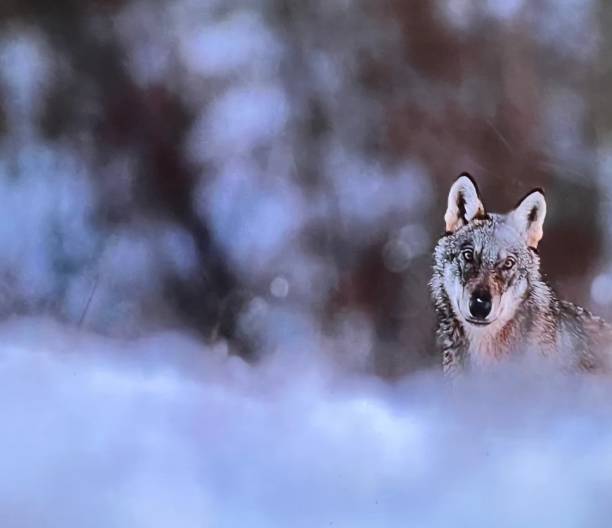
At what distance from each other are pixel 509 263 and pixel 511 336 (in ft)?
0.58

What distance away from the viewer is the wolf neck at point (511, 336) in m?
1.95

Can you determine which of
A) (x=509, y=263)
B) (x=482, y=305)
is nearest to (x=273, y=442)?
(x=482, y=305)

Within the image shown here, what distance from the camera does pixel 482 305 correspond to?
195 cm

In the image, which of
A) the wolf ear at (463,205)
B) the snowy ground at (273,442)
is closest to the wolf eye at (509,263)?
the wolf ear at (463,205)

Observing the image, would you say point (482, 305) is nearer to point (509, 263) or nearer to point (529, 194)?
point (509, 263)

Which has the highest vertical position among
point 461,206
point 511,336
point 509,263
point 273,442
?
point 461,206

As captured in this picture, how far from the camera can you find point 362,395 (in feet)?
6.32

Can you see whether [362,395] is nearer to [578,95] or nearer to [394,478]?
[394,478]

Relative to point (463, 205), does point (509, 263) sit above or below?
below

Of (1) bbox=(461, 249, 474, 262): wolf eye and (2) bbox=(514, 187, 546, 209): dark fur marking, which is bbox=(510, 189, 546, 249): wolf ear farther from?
(1) bbox=(461, 249, 474, 262): wolf eye

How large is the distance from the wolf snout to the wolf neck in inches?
1.2

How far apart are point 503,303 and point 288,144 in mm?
653

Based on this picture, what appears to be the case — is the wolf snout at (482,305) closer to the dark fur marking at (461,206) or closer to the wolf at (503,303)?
the wolf at (503,303)

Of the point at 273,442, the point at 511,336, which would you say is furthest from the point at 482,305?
the point at 273,442
